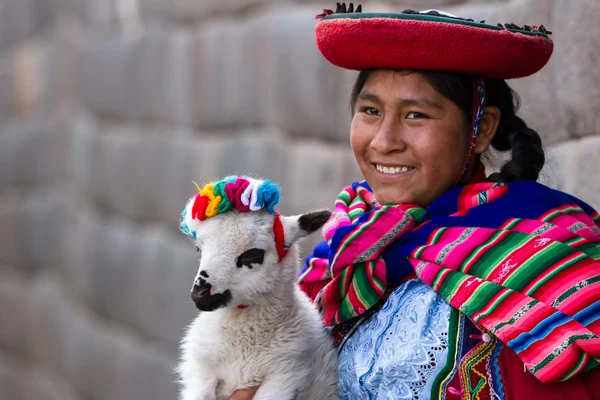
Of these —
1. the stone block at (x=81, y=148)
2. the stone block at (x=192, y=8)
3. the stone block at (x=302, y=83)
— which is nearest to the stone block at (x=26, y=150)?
the stone block at (x=81, y=148)

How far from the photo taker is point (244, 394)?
192cm

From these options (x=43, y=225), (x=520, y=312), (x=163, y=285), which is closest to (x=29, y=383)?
(x=43, y=225)

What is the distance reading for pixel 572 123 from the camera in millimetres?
2529

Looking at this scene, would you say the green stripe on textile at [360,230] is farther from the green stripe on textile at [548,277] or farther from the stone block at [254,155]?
the stone block at [254,155]

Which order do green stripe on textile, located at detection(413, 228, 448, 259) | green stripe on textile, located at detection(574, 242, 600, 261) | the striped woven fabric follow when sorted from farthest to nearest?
green stripe on textile, located at detection(413, 228, 448, 259) → green stripe on textile, located at detection(574, 242, 600, 261) → the striped woven fabric

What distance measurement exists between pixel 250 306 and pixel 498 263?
0.55 m

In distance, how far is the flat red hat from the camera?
74.5 inches

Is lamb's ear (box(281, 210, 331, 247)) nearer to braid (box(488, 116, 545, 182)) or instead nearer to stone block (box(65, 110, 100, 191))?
braid (box(488, 116, 545, 182))

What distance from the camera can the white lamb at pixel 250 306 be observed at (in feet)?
6.19

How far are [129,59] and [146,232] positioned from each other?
40.0 inches

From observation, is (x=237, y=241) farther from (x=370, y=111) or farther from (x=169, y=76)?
(x=169, y=76)

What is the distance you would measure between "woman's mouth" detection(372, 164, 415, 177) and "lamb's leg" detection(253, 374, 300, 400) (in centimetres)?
52

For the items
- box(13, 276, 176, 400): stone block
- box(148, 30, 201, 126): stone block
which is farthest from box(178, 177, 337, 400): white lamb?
box(13, 276, 176, 400): stone block

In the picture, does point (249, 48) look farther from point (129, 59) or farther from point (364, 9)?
point (129, 59)
